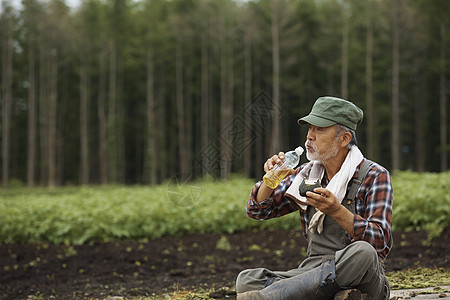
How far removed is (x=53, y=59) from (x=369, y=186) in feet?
88.3

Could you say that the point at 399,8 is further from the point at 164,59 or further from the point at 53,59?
the point at 53,59

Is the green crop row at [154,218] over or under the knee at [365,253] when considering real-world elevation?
under

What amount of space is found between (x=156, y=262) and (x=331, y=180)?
383cm

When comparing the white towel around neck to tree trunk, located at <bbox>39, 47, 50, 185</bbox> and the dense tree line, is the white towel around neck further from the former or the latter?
tree trunk, located at <bbox>39, 47, 50, 185</bbox>

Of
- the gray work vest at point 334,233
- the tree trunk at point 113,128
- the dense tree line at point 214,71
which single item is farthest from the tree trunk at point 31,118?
the gray work vest at point 334,233

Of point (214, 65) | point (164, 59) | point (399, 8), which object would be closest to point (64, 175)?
point (164, 59)

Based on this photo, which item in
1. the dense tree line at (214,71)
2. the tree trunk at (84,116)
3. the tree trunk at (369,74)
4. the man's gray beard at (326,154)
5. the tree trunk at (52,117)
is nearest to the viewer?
the man's gray beard at (326,154)

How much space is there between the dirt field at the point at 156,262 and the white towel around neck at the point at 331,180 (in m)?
2.07

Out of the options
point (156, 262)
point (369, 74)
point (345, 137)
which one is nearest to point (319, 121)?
point (345, 137)

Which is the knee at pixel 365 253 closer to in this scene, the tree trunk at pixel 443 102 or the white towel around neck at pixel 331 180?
the white towel around neck at pixel 331 180

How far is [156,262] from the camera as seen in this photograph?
6004 mm

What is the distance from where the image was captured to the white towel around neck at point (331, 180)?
2.55 m

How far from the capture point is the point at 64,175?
3441 cm

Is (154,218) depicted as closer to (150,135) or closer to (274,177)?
(274,177)
